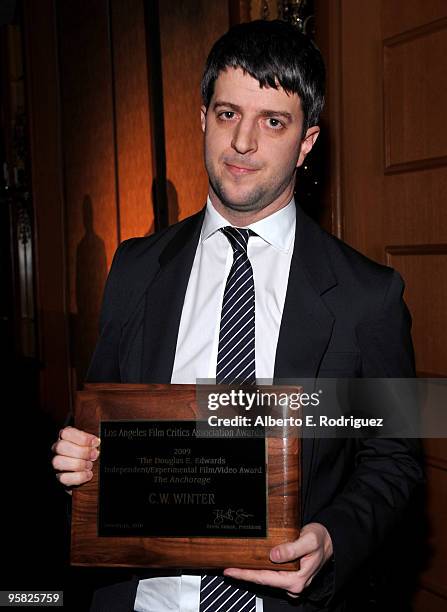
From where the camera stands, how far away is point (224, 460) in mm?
1285

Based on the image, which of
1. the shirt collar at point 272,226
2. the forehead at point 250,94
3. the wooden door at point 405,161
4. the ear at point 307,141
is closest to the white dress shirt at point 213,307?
the shirt collar at point 272,226

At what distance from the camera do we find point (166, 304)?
153cm

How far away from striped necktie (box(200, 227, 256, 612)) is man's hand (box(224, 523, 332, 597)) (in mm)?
141

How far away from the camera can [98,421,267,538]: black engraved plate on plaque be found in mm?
1270

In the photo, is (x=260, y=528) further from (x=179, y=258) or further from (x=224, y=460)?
(x=179, y=258)

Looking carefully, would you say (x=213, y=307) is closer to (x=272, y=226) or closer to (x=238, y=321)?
(x=238, y=321)

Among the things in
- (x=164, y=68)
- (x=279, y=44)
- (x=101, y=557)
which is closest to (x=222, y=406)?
(x=101, y=557)

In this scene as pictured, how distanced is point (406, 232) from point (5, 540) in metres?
2.79

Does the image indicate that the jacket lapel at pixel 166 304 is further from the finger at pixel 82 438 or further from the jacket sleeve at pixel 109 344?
the finger at pixel 82 438

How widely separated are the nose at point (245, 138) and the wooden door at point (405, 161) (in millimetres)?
1225
